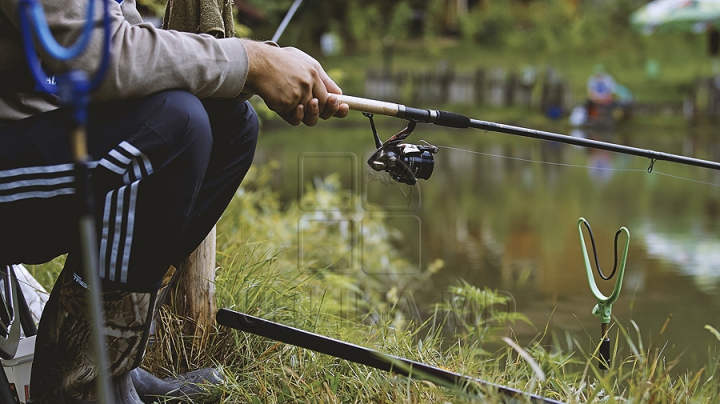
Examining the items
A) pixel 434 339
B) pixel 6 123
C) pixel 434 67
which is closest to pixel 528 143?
pixel 434 67

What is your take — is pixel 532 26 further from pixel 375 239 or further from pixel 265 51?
pixel 265 51

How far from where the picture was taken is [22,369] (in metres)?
1.95

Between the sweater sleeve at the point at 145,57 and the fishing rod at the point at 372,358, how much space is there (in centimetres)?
54

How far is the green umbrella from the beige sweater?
1721cm

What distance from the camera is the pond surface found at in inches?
169

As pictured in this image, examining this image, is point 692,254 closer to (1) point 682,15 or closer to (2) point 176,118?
(2) point 176,118

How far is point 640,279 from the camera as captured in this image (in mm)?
5066

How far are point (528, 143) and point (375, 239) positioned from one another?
818cm

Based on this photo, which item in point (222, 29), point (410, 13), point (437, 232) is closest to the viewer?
point (222, 29)

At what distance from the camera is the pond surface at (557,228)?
14.1ft

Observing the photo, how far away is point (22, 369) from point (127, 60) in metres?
0.90

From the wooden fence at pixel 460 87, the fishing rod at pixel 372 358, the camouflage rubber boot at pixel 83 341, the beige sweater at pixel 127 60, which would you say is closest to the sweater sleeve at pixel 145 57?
the beige sweater at pixel 127 60

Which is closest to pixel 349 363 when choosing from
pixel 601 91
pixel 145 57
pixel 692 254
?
pixel 145 57

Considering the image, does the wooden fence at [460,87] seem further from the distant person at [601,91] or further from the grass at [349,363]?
the grass at [349,363]
